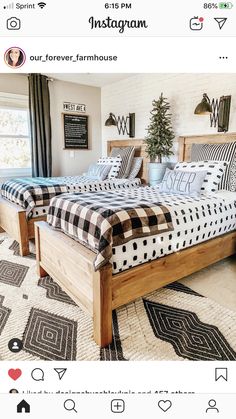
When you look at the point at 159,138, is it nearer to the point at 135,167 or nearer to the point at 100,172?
the point at 135,167

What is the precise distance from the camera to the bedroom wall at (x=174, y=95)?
2.82 metres

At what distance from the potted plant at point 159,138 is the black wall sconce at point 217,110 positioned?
1.63 ft

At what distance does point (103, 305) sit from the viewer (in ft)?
4.25

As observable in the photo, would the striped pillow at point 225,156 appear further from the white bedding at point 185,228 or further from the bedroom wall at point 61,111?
the bedroom wall at point 61,111
